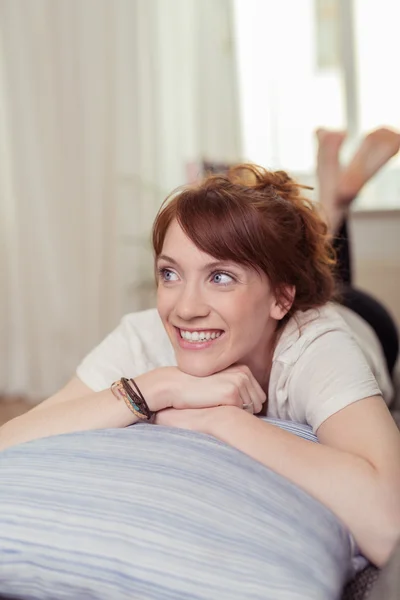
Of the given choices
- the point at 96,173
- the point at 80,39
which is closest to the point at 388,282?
the point at 96,173

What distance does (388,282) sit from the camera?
3.81 m

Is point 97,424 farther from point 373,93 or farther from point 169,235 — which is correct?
point 373,93

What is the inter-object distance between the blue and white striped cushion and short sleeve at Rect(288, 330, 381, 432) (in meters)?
0.21

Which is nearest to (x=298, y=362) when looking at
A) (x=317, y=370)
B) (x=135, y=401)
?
(x=317, y=370)

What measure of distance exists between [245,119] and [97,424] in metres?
2.98

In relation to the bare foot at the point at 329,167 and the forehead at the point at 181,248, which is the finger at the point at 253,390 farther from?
the bare foot at the point at 329,167

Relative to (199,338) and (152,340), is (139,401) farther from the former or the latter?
(152,340)

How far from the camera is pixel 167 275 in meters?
1.26

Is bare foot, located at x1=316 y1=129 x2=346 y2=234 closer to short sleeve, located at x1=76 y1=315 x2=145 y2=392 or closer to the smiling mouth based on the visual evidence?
short sleeve, located at x1=76 y1=315 x2=145 y2=392

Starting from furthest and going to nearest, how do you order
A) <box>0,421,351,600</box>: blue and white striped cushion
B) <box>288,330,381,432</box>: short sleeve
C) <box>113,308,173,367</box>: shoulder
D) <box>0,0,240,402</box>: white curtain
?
<box>0,0,240,402</box>: white curtain, <box>113,308,173,367</box>: shoulder, <box>288,330,381,432</box>: short sleeve, <box>0,421,351,600</box>: blue and white striped cushion

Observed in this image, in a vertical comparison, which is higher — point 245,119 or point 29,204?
point 245,119

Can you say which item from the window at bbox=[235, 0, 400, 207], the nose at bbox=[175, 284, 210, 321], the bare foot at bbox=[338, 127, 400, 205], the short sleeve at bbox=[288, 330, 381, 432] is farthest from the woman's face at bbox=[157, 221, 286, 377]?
the window at bbox=[235, 0, 400, 207]

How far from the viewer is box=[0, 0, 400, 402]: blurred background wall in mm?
3262

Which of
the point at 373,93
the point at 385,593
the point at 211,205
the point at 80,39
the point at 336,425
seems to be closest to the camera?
the point at 385,593
